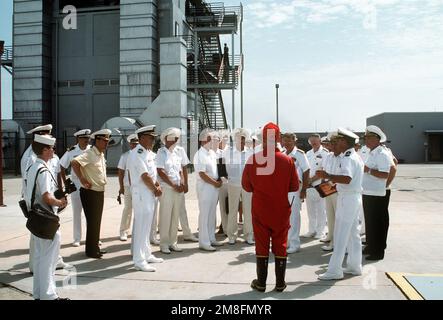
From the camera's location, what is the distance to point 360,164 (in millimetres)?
5188

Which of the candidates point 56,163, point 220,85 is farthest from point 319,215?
point 220,85

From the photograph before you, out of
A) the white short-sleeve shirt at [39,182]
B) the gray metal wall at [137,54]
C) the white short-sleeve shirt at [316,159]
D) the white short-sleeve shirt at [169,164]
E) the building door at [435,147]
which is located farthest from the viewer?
the building door at [435,147]

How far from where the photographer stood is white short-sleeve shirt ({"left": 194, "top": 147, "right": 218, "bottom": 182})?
268 inches

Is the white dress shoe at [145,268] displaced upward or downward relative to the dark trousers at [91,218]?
downward

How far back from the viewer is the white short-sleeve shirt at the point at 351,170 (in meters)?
5.07

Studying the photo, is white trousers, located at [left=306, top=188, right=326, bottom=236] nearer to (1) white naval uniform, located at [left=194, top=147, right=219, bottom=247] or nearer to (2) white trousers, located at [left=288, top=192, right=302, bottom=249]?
(2) white trousers, located at [left=288, top=192, right=302, bottom=249]

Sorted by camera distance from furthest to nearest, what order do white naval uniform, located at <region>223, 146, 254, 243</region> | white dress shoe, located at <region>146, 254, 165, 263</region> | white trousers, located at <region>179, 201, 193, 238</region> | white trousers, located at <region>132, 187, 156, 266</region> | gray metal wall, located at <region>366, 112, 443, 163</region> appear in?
gray metal wall, located at <region>366, 112, 443, 163</region>
white trousers, located at <region>179, 201, 193, 238</region>
white naval uniform, located at <region>223, 146, 254, 243</region>
white dress shoe, located at <region>146, 254, 165, 263</region>
white trousers, located at <region>132, 187, 156, 266</region>

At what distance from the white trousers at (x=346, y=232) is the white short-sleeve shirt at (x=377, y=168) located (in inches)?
45.2

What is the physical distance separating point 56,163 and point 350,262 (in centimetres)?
444

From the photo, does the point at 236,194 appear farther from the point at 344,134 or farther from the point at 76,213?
the point at 76,213

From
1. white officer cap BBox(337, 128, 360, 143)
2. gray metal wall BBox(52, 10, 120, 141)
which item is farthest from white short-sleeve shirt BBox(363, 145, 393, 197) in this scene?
gray metal wall BBox(52, 10, 120, 141)

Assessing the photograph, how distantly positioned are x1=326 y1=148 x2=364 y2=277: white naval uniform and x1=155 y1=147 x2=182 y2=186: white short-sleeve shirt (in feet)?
8.33

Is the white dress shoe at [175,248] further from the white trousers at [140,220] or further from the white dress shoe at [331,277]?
the white dress shoe at [331,277]

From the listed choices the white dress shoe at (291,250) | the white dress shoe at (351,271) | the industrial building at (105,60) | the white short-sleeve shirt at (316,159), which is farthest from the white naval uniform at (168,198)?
the industrial building at (105,60)
